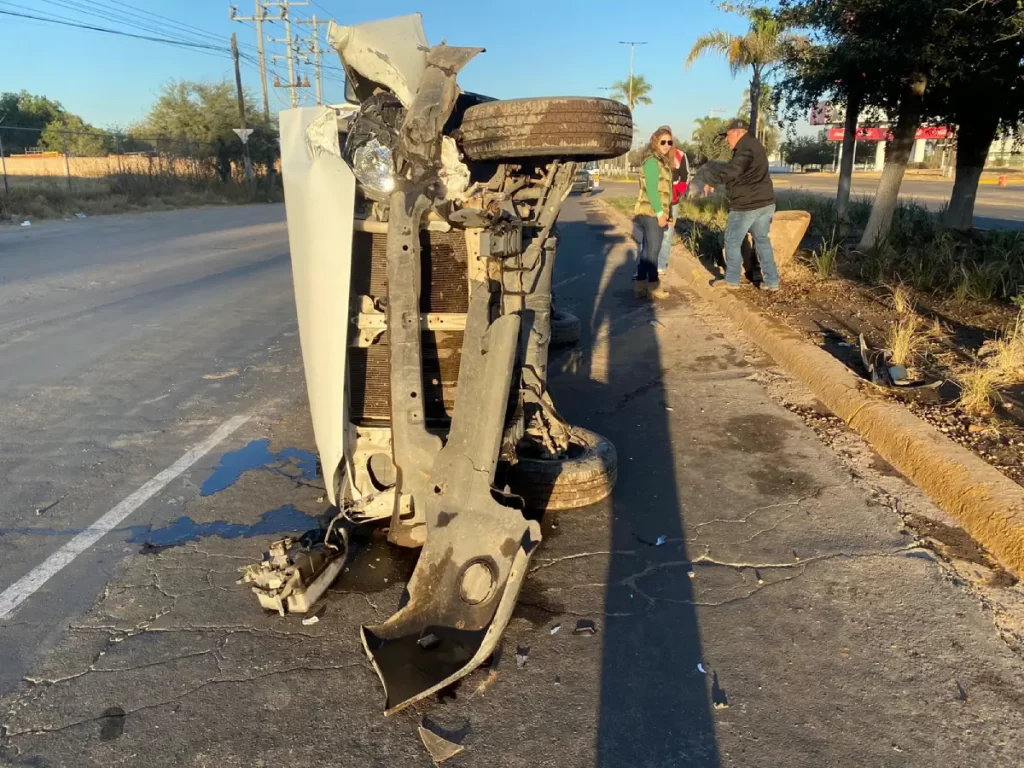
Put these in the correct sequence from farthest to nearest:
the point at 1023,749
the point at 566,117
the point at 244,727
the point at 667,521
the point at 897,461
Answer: the point at 897,461
the point at 667,521
the point at 566,117
the point at 244,727
the point at 1023,749

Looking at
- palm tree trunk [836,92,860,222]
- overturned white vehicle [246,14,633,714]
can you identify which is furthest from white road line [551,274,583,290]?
overturned white vehicle [246,14,633,714]

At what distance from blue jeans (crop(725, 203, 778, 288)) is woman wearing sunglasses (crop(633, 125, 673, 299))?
844 millimetres

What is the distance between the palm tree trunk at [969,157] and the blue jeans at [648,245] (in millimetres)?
4839

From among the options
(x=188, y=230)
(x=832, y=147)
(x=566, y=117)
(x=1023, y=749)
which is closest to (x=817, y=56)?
(x=566, y=117)

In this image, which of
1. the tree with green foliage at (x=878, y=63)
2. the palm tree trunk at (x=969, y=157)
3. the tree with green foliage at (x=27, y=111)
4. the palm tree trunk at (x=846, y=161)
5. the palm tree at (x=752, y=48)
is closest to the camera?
the tree with green foliage at (x=878, y=63)

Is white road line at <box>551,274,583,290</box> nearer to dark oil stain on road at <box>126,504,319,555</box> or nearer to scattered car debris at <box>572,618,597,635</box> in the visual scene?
dark oil stain on road at <box>126,504,319,555</box>

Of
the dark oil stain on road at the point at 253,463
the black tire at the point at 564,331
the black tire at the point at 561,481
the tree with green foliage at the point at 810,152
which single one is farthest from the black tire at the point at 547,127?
the tree with green foliage at the point at 810,152

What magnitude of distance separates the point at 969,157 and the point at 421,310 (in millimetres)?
10739

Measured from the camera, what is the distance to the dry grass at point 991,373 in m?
4.78

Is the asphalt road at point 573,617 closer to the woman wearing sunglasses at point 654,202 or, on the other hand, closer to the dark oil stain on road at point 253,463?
the dark oil stain on road at point 253,463

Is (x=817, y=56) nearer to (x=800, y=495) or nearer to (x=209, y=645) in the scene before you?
(x=800, y=495)

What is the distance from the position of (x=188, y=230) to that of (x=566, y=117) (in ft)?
64.1

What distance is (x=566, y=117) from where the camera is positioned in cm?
319

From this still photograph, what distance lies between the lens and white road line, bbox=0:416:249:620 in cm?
331
